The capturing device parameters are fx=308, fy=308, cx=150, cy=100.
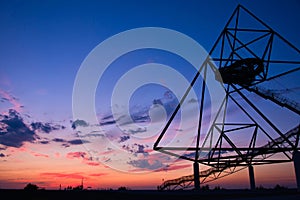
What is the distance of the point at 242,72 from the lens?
1214 inches

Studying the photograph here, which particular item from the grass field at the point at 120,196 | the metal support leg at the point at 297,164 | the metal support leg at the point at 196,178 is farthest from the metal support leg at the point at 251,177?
the grass field at the point at 120,196

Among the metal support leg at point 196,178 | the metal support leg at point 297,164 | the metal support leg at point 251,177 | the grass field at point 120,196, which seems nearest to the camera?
the grass field at point 120,196

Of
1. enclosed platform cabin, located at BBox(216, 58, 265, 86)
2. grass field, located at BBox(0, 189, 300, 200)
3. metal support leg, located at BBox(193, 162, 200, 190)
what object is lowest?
grass field, located at BBox(0, 189, 300, 200)

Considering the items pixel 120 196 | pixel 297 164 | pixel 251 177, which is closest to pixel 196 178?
pixel 297 164

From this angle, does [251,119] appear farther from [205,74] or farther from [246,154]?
[205,74]

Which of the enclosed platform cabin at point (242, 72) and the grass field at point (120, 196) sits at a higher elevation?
the enclosed platform cabin at point (242, 72)

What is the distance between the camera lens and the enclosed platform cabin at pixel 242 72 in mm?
30219

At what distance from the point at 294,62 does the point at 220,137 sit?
1227 centimetres

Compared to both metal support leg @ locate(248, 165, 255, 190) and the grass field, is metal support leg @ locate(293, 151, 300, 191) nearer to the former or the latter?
the grass field

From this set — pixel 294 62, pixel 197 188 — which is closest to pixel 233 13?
pixel 294 62

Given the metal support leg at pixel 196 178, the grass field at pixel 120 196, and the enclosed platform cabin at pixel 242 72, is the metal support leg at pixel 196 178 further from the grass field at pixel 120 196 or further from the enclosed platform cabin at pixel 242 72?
the enclosed platform cabin at pixel 242 72

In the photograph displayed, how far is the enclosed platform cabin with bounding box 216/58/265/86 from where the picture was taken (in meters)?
30.2

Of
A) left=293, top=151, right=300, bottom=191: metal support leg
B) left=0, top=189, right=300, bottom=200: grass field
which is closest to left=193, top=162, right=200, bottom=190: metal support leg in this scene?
left=0, top=189, right=300, bottom=200: grass field

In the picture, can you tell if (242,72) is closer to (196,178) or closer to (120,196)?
(196,178)
